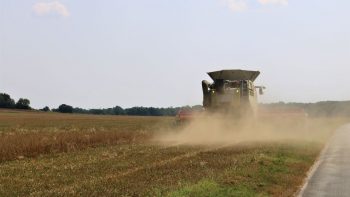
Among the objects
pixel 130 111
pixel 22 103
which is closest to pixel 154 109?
pixel 130 111

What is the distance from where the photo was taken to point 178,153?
23.8 meters

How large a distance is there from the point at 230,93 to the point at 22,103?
427ft

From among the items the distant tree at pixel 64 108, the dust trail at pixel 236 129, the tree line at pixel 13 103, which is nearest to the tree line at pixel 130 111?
the distant tree at pixel 64 108

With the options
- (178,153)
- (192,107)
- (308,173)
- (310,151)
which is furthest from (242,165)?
(192,107)

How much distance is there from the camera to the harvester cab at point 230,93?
124 ft

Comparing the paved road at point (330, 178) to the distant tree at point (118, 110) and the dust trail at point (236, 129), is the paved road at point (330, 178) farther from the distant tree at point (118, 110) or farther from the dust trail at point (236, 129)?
the distant tree at point (118, 110)

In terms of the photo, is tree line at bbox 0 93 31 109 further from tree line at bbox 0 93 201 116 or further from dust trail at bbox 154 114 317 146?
dust trail at bbox 154 114 317 146

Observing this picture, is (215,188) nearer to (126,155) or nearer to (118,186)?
(118,186)

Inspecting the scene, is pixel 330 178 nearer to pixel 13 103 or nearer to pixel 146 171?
pixel 146 171

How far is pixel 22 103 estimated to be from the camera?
160 meters

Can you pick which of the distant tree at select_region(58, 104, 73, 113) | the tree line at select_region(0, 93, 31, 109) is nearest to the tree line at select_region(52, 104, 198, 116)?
the distant tree at select_region(58, 104, 73, 113)

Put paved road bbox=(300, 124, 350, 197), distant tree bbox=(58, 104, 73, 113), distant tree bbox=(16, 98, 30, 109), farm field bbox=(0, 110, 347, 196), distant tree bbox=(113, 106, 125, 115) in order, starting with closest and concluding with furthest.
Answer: farm field bbox=(0, 110, 347, 196) → paved road bbox=(300, 124, 350, 197) → distant tree bbox=(16, 98, 30, 109) → distant tree bbox=(58, 104, 73, 113) → distant tree bbox=(113, 106, 125, 115)

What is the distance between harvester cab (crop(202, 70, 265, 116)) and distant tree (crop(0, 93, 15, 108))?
129 metres

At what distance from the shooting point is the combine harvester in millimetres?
37656
